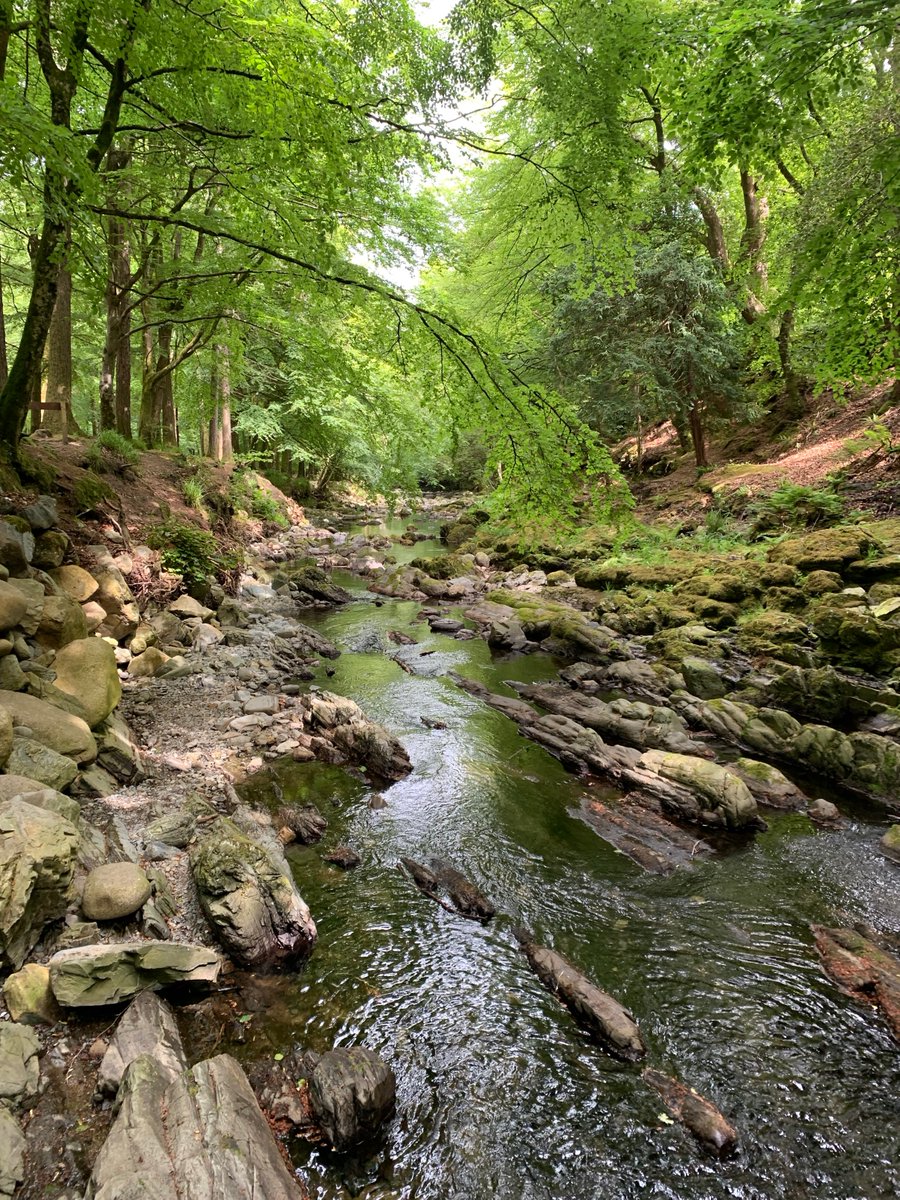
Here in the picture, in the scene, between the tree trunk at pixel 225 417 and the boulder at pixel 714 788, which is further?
the tree trunk at pixel 225 417

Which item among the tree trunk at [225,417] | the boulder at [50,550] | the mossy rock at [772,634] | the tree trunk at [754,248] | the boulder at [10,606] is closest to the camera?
the boulder at [10,606]

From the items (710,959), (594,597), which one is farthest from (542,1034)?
(594,597)

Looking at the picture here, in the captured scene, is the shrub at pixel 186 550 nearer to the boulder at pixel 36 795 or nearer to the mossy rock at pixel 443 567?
the boulder at pixel 36 795

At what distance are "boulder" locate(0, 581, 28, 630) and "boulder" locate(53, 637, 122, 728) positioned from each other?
664 millimetres

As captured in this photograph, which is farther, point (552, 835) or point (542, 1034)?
point (552, 835)

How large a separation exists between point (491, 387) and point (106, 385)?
38.0ft

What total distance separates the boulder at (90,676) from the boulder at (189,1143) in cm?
365

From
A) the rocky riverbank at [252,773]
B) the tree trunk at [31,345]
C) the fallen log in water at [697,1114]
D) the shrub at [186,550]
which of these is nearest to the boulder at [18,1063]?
the rocky riverbank at [252,773]

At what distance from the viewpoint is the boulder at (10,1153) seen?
2.11 metres

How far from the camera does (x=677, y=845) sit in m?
5.74

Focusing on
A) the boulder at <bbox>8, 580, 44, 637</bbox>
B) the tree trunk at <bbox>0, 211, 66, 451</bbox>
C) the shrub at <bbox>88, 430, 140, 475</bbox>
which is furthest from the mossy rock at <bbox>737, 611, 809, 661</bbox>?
the shrub at <bbox>88, 430, 140, 475</bbox>

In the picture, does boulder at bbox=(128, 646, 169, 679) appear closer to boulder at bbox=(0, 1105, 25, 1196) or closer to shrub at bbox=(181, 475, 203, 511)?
shrub at bbox=(181, 475, 203, 511)

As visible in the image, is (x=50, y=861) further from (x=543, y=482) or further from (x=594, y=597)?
(x=594, y=597)

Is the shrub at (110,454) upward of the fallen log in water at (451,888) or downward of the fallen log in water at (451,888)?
upward
